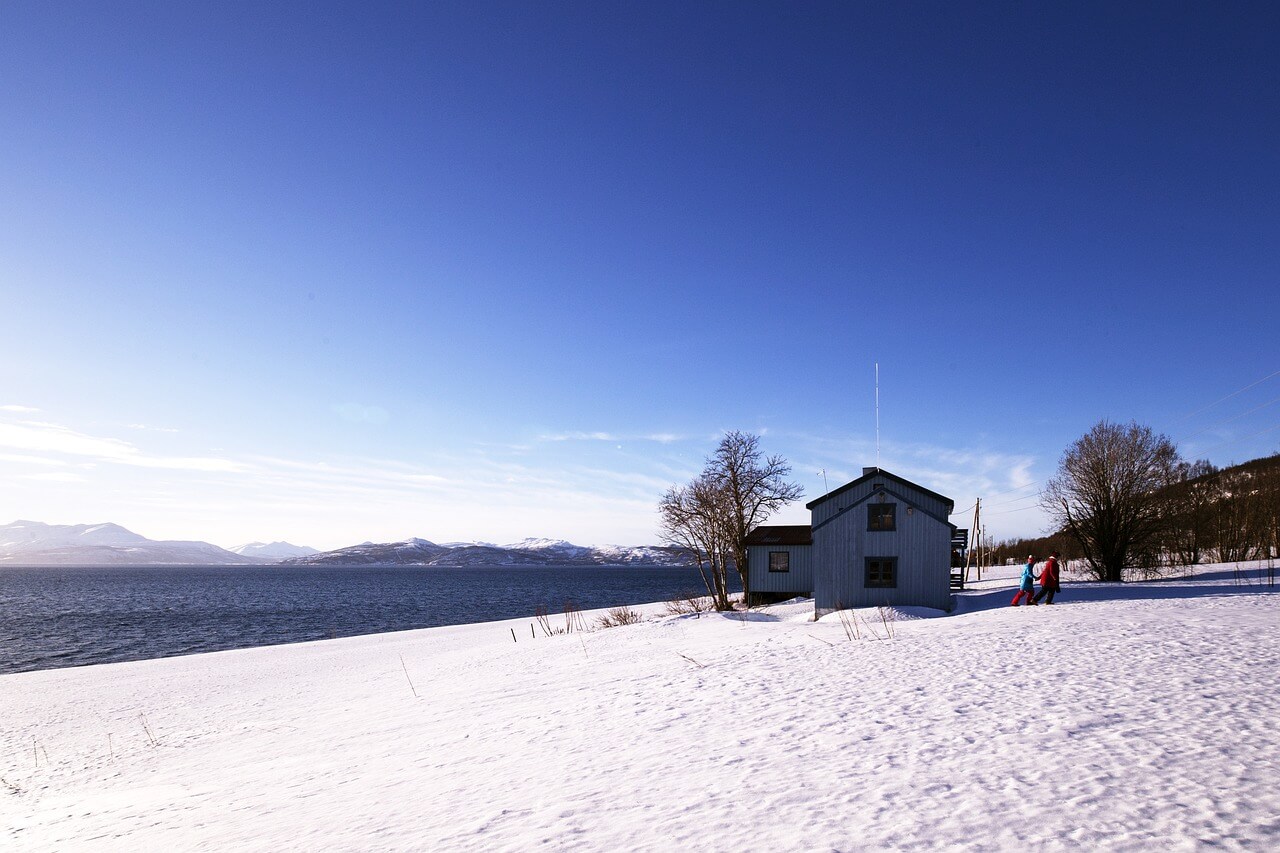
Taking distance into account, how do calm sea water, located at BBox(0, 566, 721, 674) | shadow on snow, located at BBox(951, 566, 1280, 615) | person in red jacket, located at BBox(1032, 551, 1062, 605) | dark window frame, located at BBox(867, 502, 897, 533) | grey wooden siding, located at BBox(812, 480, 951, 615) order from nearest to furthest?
person in red jacket, located at BBox(1032, 551, 1062, 605), shadow on snow, located at BBox(951, 566, 1280, 615), grey wooden siding, located at BBox(812, 480, 951, 615), dark window frame, located at BBox(867, 502, 897, 533), calm sea water, located at BBox(0, 566, 721, 674)

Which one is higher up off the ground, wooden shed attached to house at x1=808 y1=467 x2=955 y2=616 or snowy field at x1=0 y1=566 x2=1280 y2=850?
wooden shed attached to house at x1=808 y1=467 x2=955 y2=616

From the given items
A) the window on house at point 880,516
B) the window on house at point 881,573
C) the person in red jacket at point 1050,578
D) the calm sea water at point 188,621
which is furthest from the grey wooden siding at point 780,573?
the calm sea water at point 188,621

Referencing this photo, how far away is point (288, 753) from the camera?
38.4 ft

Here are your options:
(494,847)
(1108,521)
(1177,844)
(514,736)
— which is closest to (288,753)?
(514,736)

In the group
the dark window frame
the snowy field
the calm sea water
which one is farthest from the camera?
the calm sea water

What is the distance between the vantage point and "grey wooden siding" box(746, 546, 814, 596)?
41.2 metres

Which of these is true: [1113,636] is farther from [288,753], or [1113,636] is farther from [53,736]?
[53,736]

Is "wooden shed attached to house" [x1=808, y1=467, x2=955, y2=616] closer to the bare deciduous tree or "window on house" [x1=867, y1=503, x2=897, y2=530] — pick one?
"window on house" [x1=867, y1=503, x2=897, y2=530]

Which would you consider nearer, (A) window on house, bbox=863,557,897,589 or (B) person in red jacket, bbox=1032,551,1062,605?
(B) person in red jacket, bbox=1032,551,1062,605

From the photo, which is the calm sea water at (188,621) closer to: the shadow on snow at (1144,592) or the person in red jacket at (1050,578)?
the shadow on snow at (1144,592)

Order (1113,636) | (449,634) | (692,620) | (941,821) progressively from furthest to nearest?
(449,634)
(692,620)
(1113,636)
(941,821)

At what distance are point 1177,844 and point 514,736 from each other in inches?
325

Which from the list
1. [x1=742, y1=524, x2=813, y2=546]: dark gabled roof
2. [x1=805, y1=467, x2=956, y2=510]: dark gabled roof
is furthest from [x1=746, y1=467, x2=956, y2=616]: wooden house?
[x1=742, y1=524, x2=813, y2=546]: dark gabled roof

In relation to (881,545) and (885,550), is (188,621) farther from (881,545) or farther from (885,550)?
(885,550)
